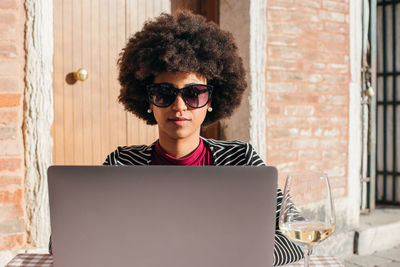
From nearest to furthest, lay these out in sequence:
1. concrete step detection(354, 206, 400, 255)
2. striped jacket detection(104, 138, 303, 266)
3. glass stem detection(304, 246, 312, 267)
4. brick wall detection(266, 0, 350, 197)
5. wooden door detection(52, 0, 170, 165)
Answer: glass stem detection(304, 246, 312, 267), striped jacket detection(104, 138, 303, 266), wooden door detection(52, 0, 170, 165), brick wall detection(266, 0, 350, 197), concrete step detection(354, 206, 400, 255)

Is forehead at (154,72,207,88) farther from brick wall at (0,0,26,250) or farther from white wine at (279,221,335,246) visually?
brick wall at (0,0,26,250)

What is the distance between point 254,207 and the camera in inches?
29.4

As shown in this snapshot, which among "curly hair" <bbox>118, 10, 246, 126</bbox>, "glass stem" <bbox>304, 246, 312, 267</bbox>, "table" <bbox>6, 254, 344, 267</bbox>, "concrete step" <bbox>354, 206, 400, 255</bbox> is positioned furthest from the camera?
"concrete step" <bbox>354, 206, 400, 255</bbox>

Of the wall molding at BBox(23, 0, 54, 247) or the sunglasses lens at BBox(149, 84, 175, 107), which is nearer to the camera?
the sunglasses lens at BBox(149, 84, 175, 107)

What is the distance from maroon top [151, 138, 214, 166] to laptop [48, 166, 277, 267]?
877 mm

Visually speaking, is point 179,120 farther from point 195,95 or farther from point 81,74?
point 81,74

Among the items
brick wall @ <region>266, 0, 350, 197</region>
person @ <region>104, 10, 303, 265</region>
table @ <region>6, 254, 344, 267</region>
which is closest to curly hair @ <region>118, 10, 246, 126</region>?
person @ <region>104, 10, 303, 265</region>

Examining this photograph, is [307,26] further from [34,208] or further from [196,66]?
[34,208]

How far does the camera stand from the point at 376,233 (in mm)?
4043

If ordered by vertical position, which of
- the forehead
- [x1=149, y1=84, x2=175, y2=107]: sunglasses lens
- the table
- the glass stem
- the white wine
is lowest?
the table

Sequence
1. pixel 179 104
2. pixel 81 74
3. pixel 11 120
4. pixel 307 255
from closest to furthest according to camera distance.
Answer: pixel 307 255
pixel 179 104
pixel 11 120
pixel 81 74

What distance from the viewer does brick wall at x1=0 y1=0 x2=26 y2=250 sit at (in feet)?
8.25

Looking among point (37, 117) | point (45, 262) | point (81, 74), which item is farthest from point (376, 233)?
point (45, 262)

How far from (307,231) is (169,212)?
1.00 feet
